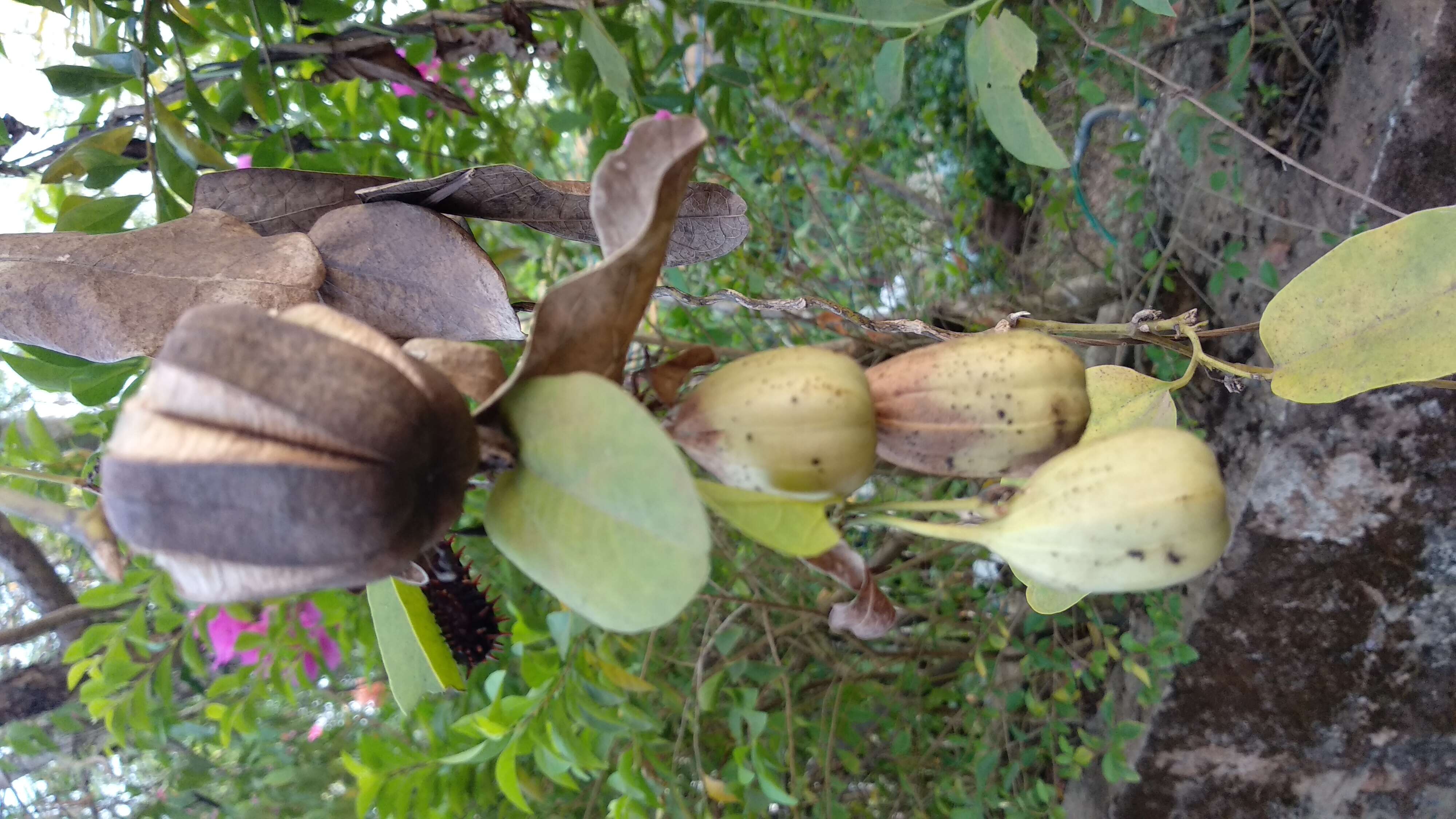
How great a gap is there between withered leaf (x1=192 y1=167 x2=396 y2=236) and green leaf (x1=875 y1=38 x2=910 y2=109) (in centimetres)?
44

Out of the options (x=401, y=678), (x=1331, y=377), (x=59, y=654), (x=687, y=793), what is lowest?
(x=59, y=654)

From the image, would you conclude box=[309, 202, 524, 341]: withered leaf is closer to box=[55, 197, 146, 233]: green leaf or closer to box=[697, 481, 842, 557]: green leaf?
box=[697, 481, 842, 557]: green leaf

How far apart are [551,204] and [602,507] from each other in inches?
7.8

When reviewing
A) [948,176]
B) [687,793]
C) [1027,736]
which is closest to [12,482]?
[687,793]

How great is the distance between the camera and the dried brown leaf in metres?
0.33

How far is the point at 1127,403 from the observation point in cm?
45

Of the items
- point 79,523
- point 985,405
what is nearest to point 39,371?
point 79,523

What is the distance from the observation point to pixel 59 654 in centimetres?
140

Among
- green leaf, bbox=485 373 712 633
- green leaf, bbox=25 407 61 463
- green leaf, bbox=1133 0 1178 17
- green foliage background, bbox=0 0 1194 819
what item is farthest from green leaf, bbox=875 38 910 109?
green leaf, bbox=25 407 61 463

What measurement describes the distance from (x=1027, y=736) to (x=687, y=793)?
0.49 m

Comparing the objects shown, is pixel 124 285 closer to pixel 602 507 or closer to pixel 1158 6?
pixel 602 507

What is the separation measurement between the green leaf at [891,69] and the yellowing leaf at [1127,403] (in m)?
0.34

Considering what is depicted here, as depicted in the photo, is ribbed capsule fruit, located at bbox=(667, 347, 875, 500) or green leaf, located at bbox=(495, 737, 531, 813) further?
green leaf, located at bbox=(495, 737, 531, 813)

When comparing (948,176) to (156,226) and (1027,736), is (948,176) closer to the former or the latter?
(1027,736)
